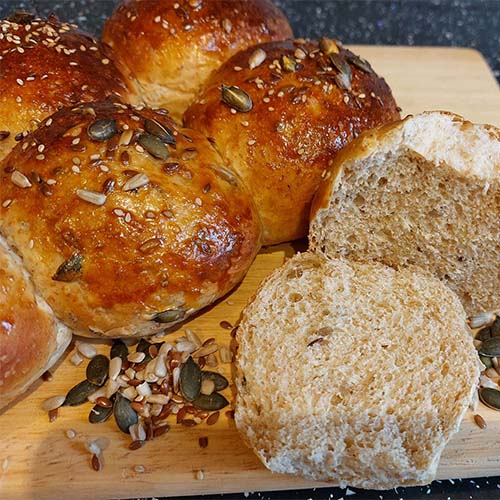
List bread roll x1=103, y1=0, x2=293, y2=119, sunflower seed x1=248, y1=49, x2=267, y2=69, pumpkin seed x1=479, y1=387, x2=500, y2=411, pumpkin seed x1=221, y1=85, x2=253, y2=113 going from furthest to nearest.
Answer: bread roll x1=103, y1=0, x2=293, y2=119 → sunflower seed x1=248, y1=49, x2=267, y2=69 → pumpkin seed x1=221, y1=85, x2=253, y2=113 → pumpkin seed x1=479, y1=387, x2=500, y2=411

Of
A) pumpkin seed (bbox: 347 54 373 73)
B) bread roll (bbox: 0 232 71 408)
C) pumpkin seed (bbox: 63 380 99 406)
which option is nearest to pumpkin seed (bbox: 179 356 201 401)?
pumpkin seed (bbox: 63 380 99 406)

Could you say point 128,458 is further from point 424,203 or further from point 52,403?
point 424,203

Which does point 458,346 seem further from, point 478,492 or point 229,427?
point 229,427

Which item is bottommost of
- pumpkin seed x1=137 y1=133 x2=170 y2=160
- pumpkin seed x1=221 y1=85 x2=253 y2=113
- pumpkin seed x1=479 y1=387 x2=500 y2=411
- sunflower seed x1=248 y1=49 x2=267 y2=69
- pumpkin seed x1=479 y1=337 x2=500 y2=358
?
pumpkin seed x1=479 y1=387 x2=500 y2=411

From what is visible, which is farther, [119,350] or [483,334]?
[483,334]

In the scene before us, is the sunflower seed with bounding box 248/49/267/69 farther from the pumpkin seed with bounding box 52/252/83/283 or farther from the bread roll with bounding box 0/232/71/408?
the bread roll with bounding box 0/232/71/408

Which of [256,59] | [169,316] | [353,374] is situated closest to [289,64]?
[256,59]
